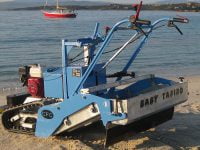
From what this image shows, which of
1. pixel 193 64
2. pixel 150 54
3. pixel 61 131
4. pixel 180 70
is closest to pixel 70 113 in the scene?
pixel 61 131

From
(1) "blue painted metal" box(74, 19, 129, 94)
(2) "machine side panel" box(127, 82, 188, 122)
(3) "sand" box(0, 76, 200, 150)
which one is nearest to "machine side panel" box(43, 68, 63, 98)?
(1) "blue painted metal" box(74, 19, 129, 94)

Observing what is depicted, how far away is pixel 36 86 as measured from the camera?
898 cm

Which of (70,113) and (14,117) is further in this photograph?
(14,117)

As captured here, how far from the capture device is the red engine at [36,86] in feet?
29.4

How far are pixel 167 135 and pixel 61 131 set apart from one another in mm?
2005

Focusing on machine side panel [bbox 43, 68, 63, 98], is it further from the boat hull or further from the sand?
the boat hull

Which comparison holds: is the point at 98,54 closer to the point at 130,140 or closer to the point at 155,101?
the point at 155,101

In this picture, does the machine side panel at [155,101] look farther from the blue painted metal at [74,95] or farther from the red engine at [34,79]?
the red engine at [34,79]

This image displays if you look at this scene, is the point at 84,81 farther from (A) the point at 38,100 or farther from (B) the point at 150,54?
(B) the point at 150,54

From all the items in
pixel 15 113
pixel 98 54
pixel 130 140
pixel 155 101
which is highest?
pixel 98 54

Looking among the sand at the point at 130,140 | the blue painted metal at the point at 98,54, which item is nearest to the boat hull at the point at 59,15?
the sand at the point at 130,140

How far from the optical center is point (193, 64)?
79.8ft

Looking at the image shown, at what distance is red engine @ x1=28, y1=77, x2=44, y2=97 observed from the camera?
8.96 metres

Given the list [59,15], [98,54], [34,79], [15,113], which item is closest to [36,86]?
[34,79]
